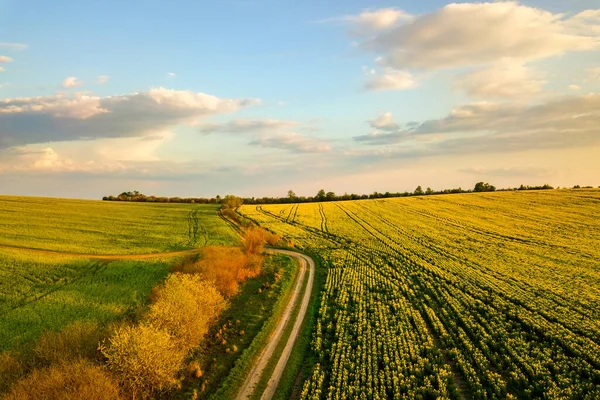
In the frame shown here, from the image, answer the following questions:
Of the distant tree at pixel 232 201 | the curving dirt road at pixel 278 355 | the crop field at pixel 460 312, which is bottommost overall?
the curving dirt road at pixel 278 355

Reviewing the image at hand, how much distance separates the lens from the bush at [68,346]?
26.3m

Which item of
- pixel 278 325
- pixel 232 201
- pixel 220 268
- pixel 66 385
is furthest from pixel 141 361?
pixel 232 201

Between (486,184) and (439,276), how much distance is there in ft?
476

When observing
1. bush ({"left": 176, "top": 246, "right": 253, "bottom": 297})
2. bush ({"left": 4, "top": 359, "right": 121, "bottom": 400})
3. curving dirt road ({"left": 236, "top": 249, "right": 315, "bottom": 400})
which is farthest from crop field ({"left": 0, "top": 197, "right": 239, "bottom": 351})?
curving dirt road ({"left": 236, "top": 249, "right": 315, "bottom": 400})

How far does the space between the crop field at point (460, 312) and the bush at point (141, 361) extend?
10323 mm

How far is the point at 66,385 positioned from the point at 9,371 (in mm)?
7352

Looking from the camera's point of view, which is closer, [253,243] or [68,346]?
[68,346]

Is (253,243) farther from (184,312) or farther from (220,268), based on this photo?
(184,312)

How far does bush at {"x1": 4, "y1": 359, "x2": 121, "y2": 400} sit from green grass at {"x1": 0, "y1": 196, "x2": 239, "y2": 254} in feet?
139

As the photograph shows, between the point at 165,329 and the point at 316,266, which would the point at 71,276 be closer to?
the point at 165,329

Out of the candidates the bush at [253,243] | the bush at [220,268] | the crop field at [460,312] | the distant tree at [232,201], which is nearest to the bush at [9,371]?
the bush at [220,268]

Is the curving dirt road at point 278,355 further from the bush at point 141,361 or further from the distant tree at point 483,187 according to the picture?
the distant tree at point 483,187

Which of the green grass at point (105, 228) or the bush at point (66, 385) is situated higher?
the green grass at point (105, 228)

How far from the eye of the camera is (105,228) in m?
80.4
